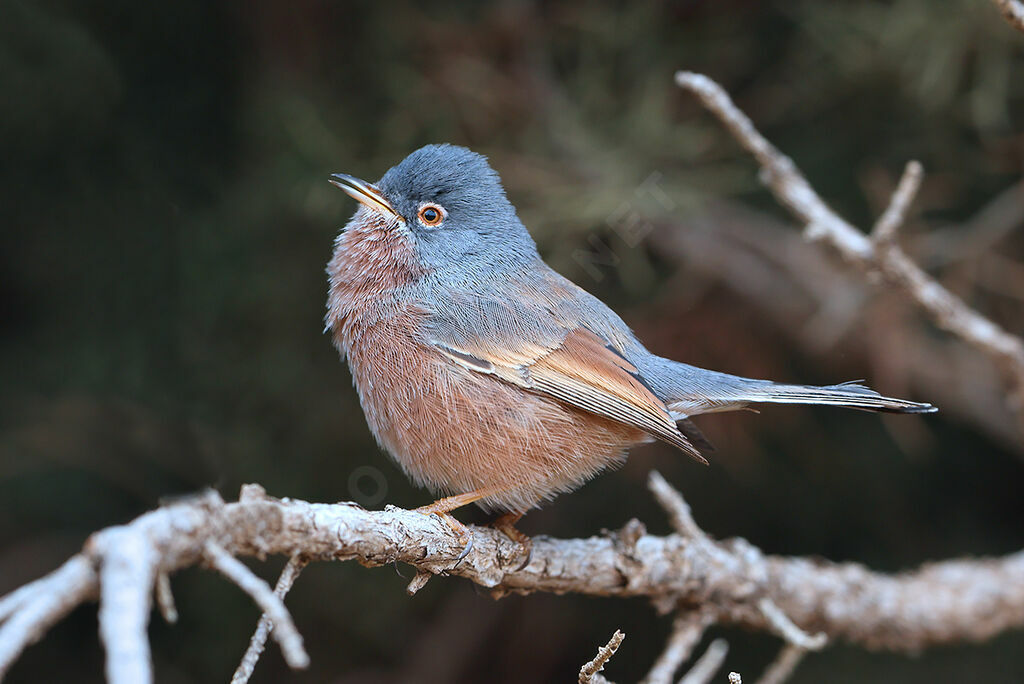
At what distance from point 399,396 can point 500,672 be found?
276cm

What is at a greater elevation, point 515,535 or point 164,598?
point 515,535

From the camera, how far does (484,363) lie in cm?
313

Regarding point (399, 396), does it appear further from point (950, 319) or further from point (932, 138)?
point (932, 138)

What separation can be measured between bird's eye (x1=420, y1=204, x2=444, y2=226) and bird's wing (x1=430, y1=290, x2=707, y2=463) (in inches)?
16.6

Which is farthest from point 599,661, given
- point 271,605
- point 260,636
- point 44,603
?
point 44,603

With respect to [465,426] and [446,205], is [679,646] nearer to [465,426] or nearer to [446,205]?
[465,426]

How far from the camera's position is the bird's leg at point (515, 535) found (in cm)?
321

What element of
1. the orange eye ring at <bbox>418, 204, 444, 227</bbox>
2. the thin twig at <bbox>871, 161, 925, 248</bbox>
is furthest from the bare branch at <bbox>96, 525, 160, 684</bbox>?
the thin twig at <bbox>871, 161, 925, 248</bbox>

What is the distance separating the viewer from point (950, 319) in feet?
12.5

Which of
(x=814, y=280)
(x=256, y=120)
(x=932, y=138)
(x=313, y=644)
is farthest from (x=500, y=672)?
(x=932, y=138)

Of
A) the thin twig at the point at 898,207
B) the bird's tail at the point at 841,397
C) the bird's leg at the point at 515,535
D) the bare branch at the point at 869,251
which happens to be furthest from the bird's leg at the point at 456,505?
the thin twig at the point at 898,207

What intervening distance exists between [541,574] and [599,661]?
44.7 inches

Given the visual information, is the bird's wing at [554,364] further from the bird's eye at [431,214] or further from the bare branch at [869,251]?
the bare branch at [869,251]

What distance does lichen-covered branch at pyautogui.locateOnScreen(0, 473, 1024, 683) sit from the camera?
1.47 m
